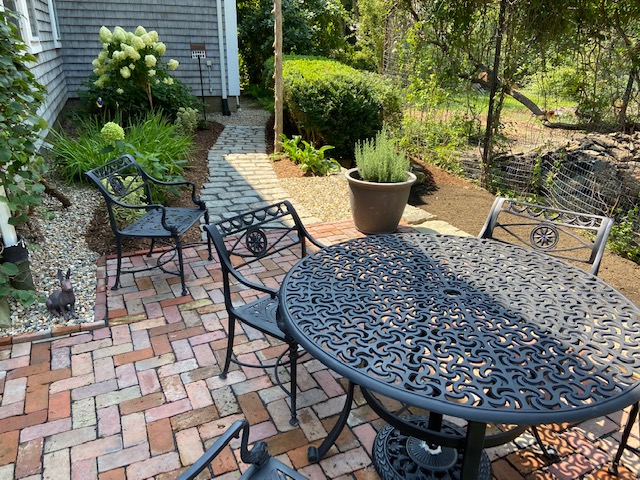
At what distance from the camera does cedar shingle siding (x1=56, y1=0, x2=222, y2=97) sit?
7.76m

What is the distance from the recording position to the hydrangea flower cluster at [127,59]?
618 centimetres

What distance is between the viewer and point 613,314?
4.86 ft

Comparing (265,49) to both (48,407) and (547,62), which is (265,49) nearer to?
(547,62)

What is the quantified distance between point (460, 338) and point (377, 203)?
97.3 inches

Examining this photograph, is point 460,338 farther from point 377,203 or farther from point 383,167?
point 383,167

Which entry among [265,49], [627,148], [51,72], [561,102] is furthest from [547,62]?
[265,49]

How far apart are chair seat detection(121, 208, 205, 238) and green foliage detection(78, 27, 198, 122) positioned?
12.6 ft

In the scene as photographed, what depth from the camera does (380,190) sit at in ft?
12.0

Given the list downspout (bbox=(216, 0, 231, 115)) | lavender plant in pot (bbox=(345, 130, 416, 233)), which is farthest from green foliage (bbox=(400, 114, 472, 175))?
downspout (bbox=(216, 0, 231, 115))

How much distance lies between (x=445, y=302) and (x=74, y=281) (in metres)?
2.47

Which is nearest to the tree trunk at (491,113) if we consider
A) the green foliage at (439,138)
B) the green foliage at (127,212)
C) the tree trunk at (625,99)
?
the green foliage at (439,138)

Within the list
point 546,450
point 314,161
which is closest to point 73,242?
point 314,161

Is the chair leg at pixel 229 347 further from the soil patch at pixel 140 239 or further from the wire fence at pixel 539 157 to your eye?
the wire fence at pixel 539 157

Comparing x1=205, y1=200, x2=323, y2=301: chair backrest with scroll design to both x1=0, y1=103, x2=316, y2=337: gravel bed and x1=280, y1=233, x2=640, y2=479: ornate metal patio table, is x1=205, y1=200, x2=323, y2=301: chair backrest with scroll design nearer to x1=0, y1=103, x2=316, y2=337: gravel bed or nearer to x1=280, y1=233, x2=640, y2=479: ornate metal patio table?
x1=280, y1=233, x2=640, y2=479: ornate metal patio table
